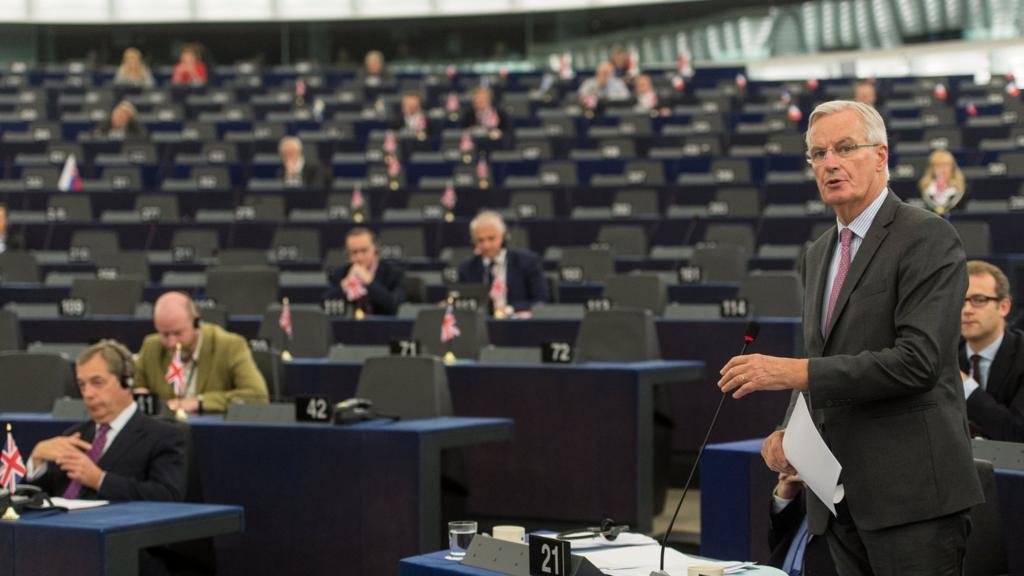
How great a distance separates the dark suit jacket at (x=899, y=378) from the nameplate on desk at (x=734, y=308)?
4.61 metres

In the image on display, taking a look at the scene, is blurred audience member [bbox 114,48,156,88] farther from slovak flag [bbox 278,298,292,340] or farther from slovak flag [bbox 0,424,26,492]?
slovak flag [bbox 0,424,26,492]

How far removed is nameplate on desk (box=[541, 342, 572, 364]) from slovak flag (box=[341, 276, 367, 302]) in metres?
2.04

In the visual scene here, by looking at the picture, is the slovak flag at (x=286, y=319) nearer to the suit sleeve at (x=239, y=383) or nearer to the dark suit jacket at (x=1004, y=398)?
the suit sleeve at (x=239, y=383)

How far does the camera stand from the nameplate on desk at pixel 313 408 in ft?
18.1

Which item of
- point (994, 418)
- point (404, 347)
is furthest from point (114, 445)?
point (994, 418)

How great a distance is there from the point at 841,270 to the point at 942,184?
7.55 meters

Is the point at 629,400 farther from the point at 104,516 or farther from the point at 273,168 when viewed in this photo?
the point at 273,168

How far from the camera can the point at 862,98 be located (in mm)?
15156

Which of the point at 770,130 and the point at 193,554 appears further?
the point at 770,130

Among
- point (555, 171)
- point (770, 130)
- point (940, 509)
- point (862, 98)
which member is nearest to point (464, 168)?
point (555, 171)

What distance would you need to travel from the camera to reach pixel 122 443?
200 inches

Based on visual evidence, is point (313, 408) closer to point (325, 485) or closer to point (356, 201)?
point (325, 485)

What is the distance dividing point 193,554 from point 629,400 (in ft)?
6.81

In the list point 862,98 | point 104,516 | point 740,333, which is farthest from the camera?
point 862,98
